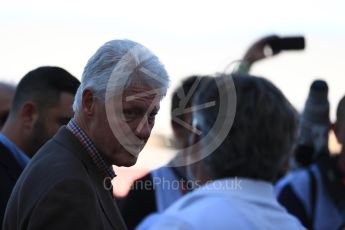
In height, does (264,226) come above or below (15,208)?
above

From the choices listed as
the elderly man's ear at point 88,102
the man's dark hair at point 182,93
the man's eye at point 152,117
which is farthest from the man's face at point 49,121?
the elderly man's ear at point 88,102

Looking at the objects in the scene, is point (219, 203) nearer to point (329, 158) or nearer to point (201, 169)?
point (201, 169)

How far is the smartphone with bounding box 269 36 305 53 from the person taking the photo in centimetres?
464

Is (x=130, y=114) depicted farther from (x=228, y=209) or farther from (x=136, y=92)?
(x=228, y=209)

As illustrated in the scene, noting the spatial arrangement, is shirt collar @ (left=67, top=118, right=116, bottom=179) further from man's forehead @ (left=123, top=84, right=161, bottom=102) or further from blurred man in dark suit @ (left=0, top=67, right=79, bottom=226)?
blurred man in dark suit @ (left=0, top=67, right=79, bottom=226)

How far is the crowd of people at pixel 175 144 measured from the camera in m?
1.89

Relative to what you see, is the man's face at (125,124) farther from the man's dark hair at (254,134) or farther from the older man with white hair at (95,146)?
the man's dark hair at (254,134)

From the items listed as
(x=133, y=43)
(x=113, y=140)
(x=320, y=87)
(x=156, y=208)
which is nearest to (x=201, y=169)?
(x=113, y=140)

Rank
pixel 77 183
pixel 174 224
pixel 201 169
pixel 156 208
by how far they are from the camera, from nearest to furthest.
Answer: pixel 174 224 < pixel 201 169 < pixel 77 183 < pixel 156 208

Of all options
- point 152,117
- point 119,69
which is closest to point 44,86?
point 152,117

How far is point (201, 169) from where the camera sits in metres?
1.96

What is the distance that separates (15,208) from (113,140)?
0.44m

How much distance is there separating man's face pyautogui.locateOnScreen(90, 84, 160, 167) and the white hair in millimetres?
37

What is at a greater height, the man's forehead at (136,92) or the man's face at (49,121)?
the man's forehead at (136,92)
